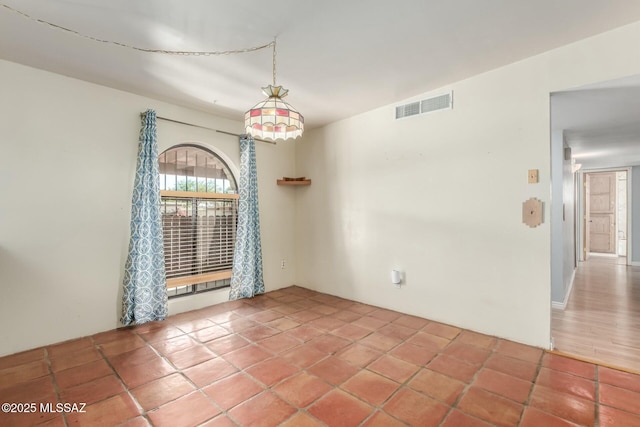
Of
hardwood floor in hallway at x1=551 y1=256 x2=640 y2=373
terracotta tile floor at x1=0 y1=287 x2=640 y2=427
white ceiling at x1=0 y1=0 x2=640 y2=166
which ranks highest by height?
white ceiling at x1=0 y1=0 x2=640 y2=166

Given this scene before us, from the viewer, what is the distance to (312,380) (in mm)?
2250

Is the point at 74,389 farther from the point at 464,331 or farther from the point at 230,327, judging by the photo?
the point at 464,331

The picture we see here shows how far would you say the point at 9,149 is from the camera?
2.69 metres

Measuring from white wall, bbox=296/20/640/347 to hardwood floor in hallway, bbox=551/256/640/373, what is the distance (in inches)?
18.9

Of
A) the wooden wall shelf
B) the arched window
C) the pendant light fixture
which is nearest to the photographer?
the pendant light fixture

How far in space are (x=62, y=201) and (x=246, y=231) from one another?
2.06 m

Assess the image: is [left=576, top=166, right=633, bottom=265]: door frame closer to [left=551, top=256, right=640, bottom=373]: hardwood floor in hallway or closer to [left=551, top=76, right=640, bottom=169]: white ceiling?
[left=551, top=76, right=640, bottom=169]: white ceiling

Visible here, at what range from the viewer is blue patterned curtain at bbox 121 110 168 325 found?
3291 mm

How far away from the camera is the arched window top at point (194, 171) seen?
3.86 m

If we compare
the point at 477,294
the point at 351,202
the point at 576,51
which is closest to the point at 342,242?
the point at 351,202

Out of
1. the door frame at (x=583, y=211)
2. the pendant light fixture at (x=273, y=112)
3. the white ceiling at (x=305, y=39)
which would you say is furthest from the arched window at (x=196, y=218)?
the door frame at (x=583, y=211)

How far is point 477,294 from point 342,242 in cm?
194

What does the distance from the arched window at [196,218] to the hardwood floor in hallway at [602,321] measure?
13.4ft

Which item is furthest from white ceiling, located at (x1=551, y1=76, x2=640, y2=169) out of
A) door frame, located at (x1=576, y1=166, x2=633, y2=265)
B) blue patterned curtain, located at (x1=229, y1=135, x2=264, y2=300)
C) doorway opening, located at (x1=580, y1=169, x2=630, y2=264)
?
blue patterned curtain, located at (x1=229, y1=135, x2=264, y2=300)
